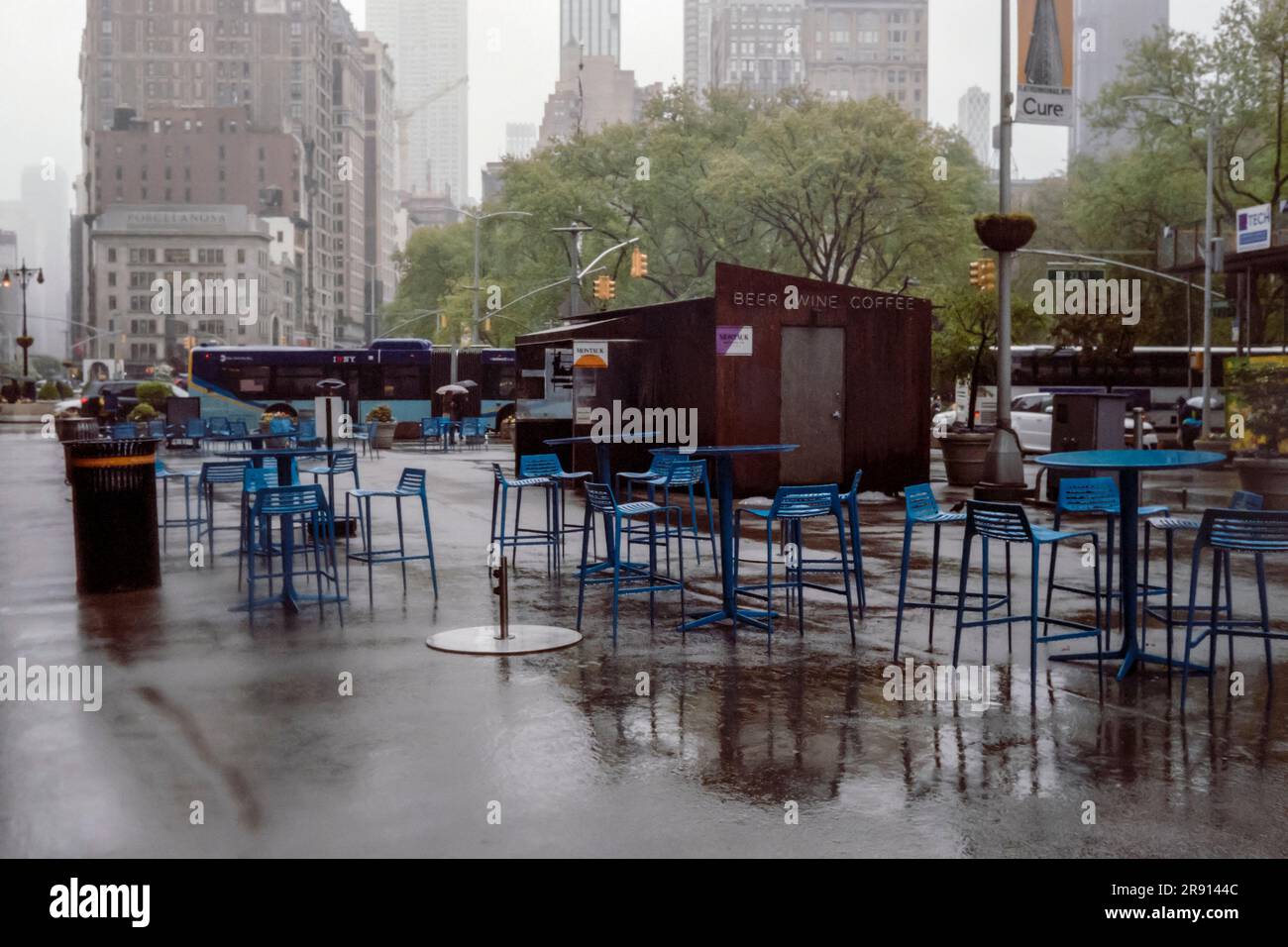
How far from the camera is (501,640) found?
9352 mm

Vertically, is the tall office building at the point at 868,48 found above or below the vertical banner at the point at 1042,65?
above

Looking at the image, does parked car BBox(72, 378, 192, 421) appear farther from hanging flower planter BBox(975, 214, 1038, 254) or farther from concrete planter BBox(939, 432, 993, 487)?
hanging flower planter BBox(975, 214, 1038, 254)

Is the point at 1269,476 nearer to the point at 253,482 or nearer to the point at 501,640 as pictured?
the point at 501,640

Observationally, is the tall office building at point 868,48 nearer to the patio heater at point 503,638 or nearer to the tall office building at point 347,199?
the tall office building at point 347,199

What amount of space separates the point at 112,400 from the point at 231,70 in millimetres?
145365

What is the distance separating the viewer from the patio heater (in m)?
9.12

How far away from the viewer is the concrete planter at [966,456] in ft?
77.7

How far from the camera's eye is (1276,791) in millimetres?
5879

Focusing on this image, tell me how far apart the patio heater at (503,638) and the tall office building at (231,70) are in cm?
15608

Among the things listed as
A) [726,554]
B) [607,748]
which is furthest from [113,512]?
[607,748]

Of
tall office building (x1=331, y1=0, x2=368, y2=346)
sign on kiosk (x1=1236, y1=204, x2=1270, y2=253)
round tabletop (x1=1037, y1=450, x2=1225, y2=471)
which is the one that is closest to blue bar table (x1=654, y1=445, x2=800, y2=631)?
round tabletop (x1=1037, y1=450, x2=1225, y2=471)

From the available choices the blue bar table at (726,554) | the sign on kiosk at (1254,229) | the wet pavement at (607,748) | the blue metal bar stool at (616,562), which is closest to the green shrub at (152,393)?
the sign on kiosk at (1254,229)

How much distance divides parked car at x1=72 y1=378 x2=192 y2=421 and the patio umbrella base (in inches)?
988
